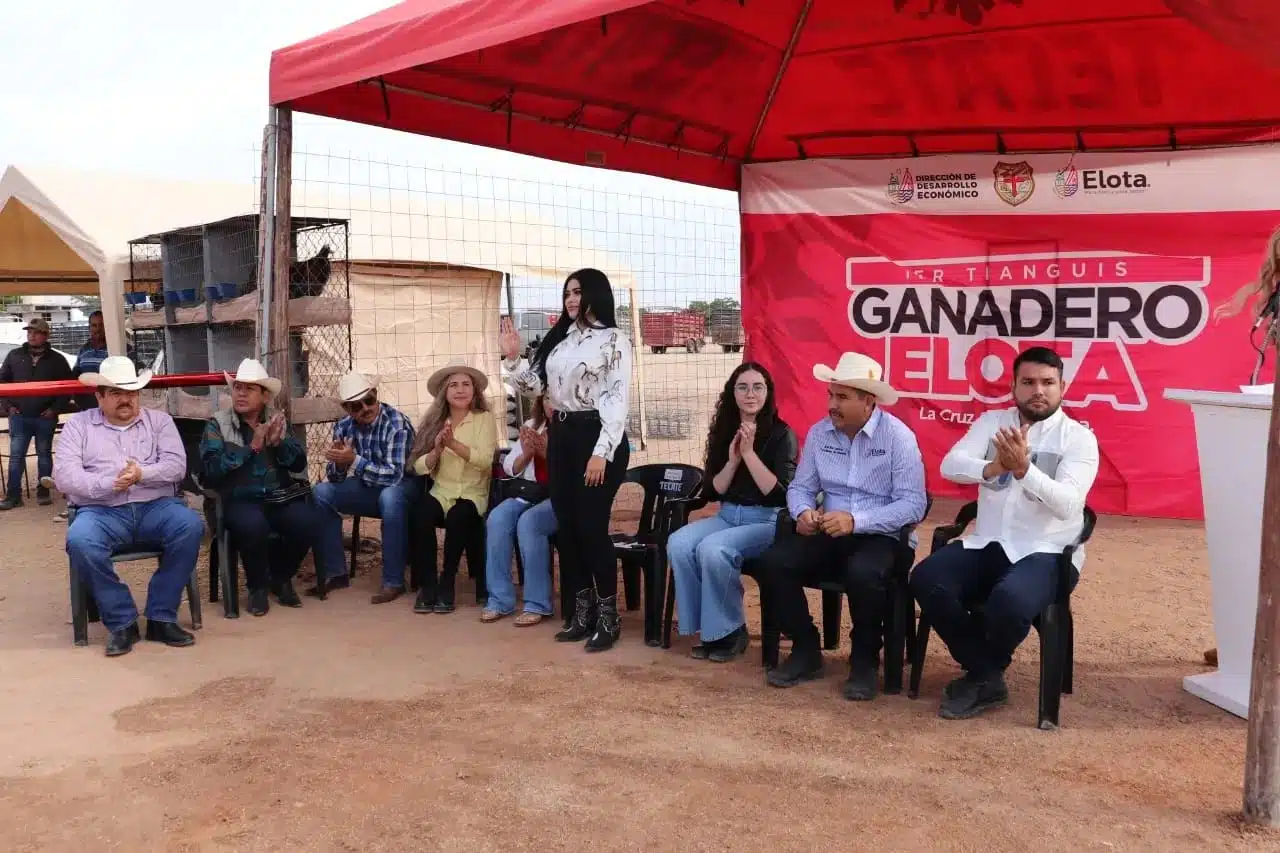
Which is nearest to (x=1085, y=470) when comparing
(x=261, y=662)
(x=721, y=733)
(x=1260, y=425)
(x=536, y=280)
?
(x=1260, y=425)

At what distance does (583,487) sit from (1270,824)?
8.66 feet

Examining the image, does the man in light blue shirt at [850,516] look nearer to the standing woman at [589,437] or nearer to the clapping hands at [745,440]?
the clapping hands at [745,440]

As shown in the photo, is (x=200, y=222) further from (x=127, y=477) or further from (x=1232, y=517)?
(x=1232, y=517)

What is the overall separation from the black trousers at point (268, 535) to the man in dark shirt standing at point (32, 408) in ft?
15.1

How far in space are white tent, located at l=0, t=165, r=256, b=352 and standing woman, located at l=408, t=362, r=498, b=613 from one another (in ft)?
15.6

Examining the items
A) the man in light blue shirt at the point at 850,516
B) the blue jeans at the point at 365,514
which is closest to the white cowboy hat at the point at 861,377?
the man in light blue shirt at the point at 850,516

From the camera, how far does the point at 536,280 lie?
11.1m

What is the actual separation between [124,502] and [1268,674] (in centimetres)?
440

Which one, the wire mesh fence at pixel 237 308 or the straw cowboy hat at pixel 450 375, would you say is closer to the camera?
the straw cowboy hat at pixel 450 375

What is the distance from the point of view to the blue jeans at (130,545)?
4375 mm

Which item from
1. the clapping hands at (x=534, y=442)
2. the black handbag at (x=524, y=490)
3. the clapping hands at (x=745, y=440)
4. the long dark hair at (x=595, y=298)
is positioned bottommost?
the black handbag at (x=524, y=490)

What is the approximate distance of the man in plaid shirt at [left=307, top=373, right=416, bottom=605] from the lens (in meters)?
5.29

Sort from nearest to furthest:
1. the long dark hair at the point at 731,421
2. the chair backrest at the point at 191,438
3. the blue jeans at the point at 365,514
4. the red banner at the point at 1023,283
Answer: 1. the long dark hair at the point at 731,421
2. the blue jeans at the point at 365,514
3. the chair backrest at the point at 191,438
4. the red banner at the point at 1023,283

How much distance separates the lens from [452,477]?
205 inches
